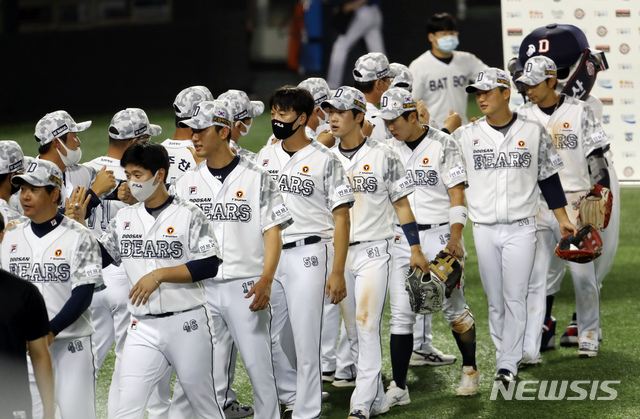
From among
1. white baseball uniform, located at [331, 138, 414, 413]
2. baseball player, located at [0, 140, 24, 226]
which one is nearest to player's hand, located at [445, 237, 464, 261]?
white baseball uniform, located at [331, 138, 414, 413]

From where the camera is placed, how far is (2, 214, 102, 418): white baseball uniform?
4.67 m

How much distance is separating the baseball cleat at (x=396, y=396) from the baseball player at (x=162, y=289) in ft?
5.35

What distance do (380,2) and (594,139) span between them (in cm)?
1199

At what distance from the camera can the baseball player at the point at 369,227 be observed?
5.80 meters

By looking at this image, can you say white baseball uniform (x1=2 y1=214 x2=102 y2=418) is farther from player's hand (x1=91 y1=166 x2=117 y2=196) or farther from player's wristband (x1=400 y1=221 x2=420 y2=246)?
player's wristband (x1=400 y1=221 x2=420 y2=246)

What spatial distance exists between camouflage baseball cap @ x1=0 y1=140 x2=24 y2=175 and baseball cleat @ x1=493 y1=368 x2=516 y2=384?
10.8ft

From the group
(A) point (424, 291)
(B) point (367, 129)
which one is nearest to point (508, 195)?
(A) point (424, 291)

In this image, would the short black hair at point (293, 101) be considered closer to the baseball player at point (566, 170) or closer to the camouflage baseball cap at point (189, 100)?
the camouflage baseball cap at point (189, 100)

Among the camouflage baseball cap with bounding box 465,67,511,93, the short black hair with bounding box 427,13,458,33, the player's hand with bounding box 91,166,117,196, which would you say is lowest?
the player's hand with bounding box 91,166,117,196

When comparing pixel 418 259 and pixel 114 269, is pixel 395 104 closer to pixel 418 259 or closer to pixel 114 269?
pixel 418 259

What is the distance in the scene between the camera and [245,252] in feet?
17.3

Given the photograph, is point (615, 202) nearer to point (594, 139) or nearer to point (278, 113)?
point (594, 139)

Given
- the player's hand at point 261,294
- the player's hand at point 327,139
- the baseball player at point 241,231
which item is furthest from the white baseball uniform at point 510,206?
the player's hand at point 261,294

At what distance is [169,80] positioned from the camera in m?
18.7
